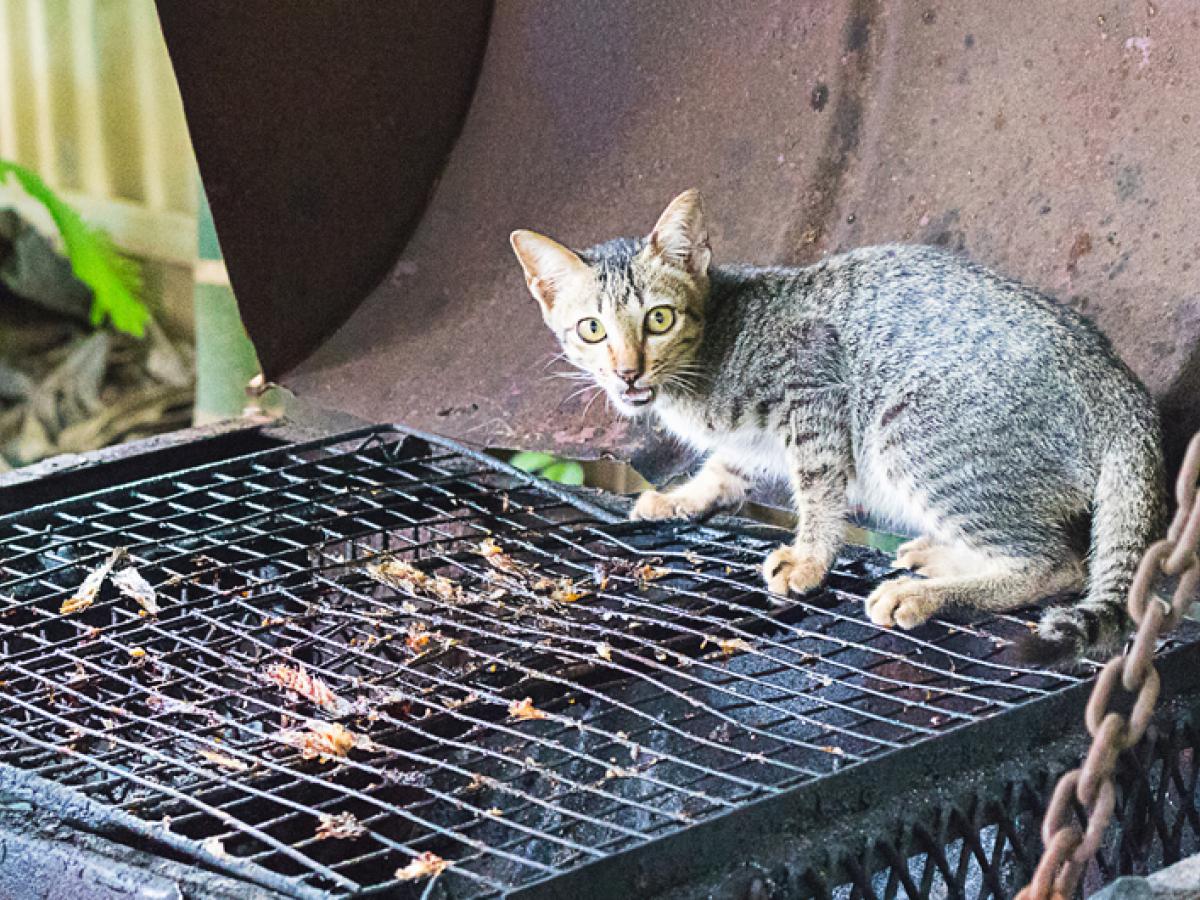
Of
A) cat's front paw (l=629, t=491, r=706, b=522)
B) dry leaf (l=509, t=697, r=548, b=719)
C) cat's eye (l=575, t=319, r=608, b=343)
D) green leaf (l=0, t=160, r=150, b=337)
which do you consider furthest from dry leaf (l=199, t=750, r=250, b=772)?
green leaf (l=0, t=160, r=150, b=337)

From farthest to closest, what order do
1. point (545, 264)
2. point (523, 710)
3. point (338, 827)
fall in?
point (545, 264) < point (523, 710) < point (338, 827)

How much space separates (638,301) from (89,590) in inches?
41.7

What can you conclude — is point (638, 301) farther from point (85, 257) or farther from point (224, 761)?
point (85, 257)

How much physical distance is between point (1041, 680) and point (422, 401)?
59.3 inches

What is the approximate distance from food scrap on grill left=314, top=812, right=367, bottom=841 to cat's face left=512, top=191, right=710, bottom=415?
1.23 metres

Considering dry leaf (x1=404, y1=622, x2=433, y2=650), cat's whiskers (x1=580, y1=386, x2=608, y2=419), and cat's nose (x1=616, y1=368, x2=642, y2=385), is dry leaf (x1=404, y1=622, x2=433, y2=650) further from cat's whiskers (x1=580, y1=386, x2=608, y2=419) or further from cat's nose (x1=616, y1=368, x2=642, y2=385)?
cat's whiskers (x1=580, y1=386, x2=608, y2=419)

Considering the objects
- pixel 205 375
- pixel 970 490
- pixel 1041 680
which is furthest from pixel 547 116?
pixel 1041 680

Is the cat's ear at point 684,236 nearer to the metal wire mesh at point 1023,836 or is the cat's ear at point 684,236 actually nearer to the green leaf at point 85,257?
the metal wire mesh at point 1023,836

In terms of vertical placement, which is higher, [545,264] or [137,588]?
[545,264]

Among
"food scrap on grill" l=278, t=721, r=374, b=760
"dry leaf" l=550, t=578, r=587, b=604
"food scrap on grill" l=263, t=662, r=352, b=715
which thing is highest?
"dry leaf" l=550, t=578, r=587, b=604

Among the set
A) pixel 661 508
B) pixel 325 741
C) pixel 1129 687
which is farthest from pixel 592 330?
pixel 1129 687

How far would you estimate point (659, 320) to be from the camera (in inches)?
116

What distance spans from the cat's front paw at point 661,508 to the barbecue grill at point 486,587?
45 mm

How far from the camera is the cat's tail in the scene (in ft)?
7.49
